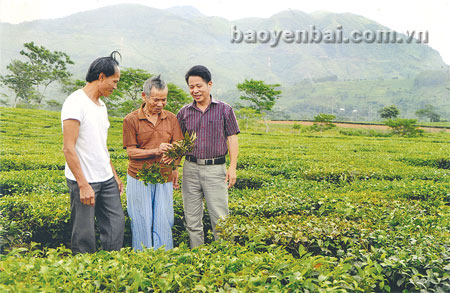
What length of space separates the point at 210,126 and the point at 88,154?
129 centimetres

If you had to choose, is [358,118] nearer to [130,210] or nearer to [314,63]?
[130,210]

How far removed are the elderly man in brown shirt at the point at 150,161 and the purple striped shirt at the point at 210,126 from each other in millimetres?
197

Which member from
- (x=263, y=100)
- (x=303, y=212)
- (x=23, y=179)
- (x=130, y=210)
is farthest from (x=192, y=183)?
(x=263, y=100)

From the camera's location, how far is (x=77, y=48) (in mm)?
170875

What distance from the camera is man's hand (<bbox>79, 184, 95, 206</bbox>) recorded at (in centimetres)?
269

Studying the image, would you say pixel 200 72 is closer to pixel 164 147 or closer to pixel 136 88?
pixel 164 147

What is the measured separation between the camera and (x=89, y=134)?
9.04 feet

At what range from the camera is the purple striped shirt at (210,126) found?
3531 mm

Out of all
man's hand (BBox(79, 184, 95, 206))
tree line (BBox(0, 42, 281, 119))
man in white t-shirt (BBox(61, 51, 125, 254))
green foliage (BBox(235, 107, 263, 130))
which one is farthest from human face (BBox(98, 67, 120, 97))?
green foliage (BBox(235, 107, 263, 130))

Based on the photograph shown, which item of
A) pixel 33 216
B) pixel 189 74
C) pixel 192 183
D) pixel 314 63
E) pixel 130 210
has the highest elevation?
pixel 314 63

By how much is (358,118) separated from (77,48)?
145 meters

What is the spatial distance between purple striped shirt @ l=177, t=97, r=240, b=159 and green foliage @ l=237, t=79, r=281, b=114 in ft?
107

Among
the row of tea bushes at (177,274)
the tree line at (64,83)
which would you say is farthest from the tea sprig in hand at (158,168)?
the tree line at (64,83)

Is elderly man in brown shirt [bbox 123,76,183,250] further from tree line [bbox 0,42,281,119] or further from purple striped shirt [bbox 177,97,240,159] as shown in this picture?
tree line [bbox 0,42,281,119]
